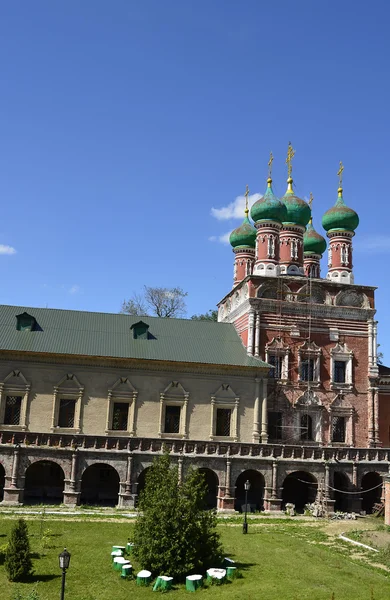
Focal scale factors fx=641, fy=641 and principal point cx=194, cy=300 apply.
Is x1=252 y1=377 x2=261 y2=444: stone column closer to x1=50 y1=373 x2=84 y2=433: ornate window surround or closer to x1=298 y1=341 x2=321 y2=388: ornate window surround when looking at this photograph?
x1=298 y1=341 x2=321 y2=388: ornate window surround

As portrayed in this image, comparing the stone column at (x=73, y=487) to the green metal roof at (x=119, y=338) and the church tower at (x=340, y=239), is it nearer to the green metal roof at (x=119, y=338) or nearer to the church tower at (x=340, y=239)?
the green metal roof at (x=119, y=338)

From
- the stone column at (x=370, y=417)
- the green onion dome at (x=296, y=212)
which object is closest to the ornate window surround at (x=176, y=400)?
the stone column at (x=370, y=417)

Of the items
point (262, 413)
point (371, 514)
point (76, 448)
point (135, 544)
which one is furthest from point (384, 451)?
point (135, 544)

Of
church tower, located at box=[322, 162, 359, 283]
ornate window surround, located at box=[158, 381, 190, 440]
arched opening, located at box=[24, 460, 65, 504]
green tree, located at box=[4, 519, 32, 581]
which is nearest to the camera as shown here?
green tree, located at box=[4, 519, 32, 581]

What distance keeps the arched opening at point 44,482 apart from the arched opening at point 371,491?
15.7 metres

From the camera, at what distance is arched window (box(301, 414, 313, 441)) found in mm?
36531

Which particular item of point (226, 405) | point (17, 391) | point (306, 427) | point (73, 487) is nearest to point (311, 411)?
point (306, 427)

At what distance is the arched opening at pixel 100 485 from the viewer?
32.4m

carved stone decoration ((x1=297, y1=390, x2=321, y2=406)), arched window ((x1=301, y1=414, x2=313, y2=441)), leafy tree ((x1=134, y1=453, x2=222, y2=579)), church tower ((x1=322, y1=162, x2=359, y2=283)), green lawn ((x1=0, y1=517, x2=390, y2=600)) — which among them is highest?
church tower ((x1=322, y1=162, x2=359, y2=283))

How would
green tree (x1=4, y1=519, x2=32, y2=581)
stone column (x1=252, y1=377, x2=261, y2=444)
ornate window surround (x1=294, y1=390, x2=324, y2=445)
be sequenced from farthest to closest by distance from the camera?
ornate window surround (x1=294, y1=390, x2=324, y2=445), stone column (x1=252, y1=377, x2=261, y2=444), green tree (x1=4, y1=519, x2=32, y2=581)

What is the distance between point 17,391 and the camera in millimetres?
33281

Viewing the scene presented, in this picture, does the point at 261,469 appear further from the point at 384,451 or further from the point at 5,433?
the point at 5,433

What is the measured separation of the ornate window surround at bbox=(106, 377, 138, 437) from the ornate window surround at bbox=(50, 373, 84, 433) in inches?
60.9

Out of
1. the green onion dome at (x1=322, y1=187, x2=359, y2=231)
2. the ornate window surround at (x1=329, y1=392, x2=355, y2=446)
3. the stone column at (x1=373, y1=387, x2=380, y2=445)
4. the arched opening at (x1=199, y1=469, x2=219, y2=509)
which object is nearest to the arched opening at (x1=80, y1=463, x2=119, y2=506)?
the arched opening at (x1=199, y1=469, x2=219, y2=509)
